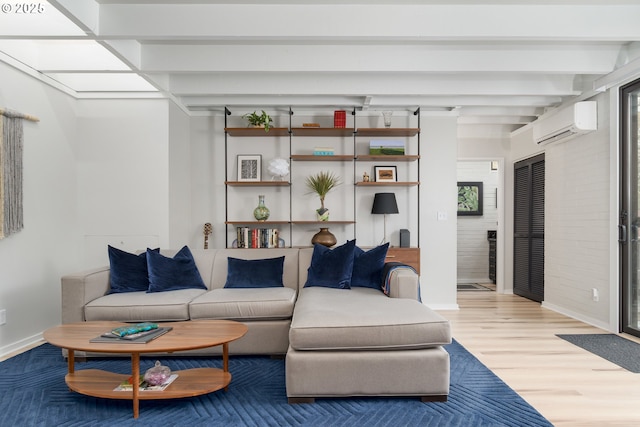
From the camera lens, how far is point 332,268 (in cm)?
411

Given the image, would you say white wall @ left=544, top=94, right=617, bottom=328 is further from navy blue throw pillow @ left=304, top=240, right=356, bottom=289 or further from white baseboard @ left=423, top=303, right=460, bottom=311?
navy blue throw pillow @ left=304, top=240, right=356, bottom=289

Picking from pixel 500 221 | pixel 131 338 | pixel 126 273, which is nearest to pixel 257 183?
pixel 126 273

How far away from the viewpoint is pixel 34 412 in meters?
2.60

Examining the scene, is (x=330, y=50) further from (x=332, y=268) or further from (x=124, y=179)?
(x=124, y=179)

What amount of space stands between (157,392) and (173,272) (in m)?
1.56

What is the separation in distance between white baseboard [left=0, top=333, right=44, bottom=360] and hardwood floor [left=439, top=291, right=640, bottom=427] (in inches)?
149

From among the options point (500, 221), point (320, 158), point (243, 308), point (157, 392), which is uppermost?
point (320, 158)

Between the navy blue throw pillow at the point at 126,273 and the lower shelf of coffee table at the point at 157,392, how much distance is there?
1018mm

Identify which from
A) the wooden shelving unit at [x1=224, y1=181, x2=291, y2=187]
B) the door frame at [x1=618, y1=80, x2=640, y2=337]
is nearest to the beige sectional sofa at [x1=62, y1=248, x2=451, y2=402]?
the wooden shelving unit at [x1=224, y1=181, x2=291, y2=187]

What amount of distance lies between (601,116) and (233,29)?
3.87m

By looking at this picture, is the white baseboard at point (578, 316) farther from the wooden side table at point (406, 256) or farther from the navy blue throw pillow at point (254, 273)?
the navy blue throw pillow at point (254, 273)

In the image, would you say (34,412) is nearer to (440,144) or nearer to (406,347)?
(406,347)

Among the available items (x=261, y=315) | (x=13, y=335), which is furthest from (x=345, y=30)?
(x=13, y=335)

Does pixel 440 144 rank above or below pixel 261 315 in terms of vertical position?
above
